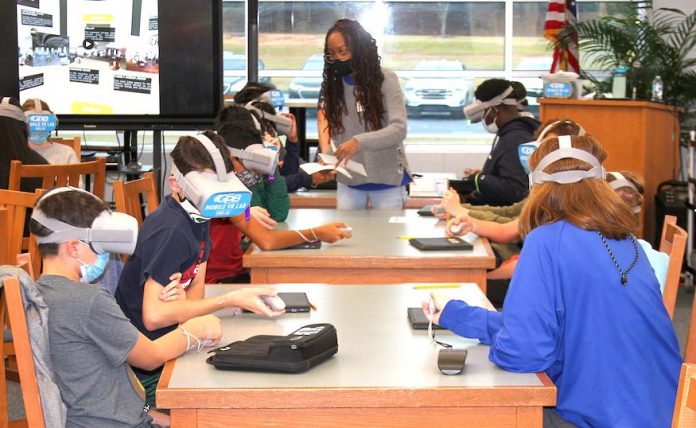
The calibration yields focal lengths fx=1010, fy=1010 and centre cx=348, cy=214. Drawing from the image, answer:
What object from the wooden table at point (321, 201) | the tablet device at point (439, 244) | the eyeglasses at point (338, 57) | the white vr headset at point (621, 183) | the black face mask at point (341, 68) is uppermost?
the eyeglasses at point (338, 57)

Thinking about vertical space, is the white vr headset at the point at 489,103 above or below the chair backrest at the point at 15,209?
above

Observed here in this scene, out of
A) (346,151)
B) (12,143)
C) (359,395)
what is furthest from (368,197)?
(359,395)

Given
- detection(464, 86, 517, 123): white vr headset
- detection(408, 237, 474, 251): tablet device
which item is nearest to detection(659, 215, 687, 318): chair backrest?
detection(408, 237, 474, 251): tablet device

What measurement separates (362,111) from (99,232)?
116 inches

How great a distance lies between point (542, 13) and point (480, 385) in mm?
9536

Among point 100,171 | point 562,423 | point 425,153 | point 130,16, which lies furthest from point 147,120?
point 562,423

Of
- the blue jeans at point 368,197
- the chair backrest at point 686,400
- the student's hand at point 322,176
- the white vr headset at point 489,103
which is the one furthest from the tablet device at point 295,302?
the white vr headset at point 489,103

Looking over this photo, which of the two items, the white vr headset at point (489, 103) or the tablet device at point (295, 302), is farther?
the white vr headset at point (489, 103)

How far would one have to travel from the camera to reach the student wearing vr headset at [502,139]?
5367 mm

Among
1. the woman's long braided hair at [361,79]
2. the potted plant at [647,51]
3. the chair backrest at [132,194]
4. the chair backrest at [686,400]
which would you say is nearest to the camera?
the chair backrest at [686,400]

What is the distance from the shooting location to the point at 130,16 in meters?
7.17

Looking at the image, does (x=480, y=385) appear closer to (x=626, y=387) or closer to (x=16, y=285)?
(x=626, y=387)

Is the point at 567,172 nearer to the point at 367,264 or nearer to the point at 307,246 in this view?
the point at 367,264

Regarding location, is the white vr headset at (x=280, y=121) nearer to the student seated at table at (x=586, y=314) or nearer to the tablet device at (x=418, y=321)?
the tablet device at (x=418, y=321)
